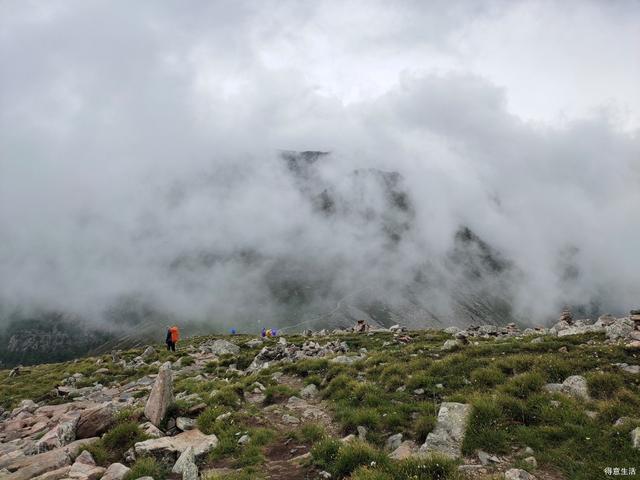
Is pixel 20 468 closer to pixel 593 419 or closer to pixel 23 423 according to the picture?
pixel 23 423

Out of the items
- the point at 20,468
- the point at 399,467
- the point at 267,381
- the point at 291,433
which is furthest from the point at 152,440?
the point at 267,381

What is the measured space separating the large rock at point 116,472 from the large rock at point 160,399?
3633mm

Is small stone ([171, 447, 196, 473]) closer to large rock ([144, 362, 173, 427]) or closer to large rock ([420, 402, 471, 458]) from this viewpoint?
large rock ([144, 362, 173, 427])

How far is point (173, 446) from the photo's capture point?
13500mm

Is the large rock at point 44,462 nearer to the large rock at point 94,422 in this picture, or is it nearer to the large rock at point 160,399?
the large rock at point 94,422

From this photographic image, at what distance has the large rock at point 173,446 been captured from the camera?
13.1 meters

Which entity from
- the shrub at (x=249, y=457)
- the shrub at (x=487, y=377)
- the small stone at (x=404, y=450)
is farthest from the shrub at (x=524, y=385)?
the shrub at (x=249, y=457)

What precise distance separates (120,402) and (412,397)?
15.9 meters

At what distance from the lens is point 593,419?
40.6ft

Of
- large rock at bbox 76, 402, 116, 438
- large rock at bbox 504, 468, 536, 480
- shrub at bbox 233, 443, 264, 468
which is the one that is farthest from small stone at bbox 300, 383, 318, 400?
large rock at bbox 504, 468, 536, 480

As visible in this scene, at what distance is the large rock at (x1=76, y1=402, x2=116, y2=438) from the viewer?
15.0 meters

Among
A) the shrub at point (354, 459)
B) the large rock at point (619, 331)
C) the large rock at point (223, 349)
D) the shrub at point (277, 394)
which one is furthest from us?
the large rock at point (223, 349)

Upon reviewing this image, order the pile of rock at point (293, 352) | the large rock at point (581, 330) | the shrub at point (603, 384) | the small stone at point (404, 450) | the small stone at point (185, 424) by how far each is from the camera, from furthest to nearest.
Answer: the pile of rock at point (293, 352), the large rock at point (581, 330), the small stone at point (185, 424), the shrub at point (603, 384), the small stone at point (404, 450)

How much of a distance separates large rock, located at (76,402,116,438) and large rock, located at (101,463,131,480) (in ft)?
11.5
